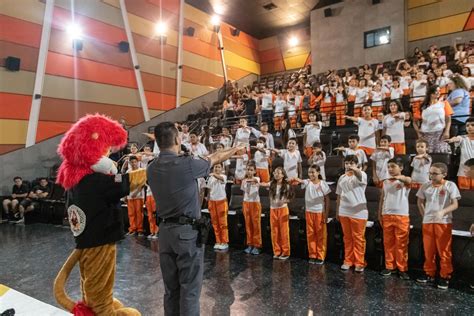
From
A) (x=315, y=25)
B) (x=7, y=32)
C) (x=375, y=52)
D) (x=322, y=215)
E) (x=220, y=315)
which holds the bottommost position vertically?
(x=220, y=315)

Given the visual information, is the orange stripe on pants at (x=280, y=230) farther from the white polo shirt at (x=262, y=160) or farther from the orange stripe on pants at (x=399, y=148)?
the orange stripe on pants at (x=399, y=148)

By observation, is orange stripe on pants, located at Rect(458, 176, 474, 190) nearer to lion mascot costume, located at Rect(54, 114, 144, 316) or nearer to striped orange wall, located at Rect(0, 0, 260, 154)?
lion mascot costume, located at Rect(54, 114, 144, 316)

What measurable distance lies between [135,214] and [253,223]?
2.77m

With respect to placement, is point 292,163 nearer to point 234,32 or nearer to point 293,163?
point 293,163

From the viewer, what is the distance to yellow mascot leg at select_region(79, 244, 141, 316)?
2.25 meters

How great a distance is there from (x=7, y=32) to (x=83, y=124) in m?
8.91

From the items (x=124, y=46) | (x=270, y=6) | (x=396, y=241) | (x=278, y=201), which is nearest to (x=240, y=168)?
(x=278, y=201)

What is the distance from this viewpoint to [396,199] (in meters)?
4.02

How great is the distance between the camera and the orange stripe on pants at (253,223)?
5172 mm

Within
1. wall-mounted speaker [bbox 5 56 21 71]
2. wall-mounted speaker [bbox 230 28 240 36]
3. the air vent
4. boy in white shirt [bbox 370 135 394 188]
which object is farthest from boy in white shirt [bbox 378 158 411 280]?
wall-mounted speaker [bbox 230 28 240 36]

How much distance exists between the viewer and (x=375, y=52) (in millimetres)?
13109

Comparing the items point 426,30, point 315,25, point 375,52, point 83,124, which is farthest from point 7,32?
point 426,30

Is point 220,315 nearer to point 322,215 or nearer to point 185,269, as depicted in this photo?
point 185,269

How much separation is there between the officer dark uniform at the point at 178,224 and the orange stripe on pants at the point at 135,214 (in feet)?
15.1
